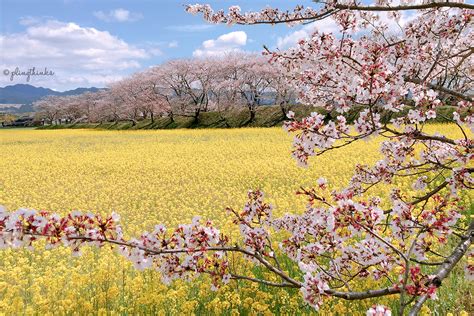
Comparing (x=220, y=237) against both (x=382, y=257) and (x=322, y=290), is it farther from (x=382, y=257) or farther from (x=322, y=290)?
(x=382, y=257)

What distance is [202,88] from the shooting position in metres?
66.3

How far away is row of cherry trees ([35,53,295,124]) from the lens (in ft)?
196

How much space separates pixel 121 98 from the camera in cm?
8494

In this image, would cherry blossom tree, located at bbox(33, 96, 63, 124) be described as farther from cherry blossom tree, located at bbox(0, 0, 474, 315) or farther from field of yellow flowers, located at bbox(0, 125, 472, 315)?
cherry blossom tree, located at bbox(0, 0, 474, 315)

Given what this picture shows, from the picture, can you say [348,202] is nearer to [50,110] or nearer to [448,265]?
[448,265]

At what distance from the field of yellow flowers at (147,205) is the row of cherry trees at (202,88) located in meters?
34.3

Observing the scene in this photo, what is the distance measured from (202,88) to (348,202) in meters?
64.9

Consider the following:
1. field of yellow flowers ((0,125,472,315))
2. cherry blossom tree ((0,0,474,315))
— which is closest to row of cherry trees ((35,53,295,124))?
field of yellow flowers ((0,125,472,315))

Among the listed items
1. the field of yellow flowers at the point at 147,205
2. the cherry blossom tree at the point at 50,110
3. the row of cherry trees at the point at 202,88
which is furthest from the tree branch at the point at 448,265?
the cherry blossom tree at the point at 50,110

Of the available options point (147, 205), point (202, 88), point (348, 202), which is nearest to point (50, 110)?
point (202, 88)

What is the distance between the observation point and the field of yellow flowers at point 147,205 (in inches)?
200

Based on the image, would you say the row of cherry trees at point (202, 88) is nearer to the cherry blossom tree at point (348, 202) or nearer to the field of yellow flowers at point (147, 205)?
the field of yellow flowers at point (147, 205)

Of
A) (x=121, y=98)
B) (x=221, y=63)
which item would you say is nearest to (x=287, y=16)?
(x=221, y=63)

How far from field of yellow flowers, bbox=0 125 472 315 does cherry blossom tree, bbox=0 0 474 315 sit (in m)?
1.15
